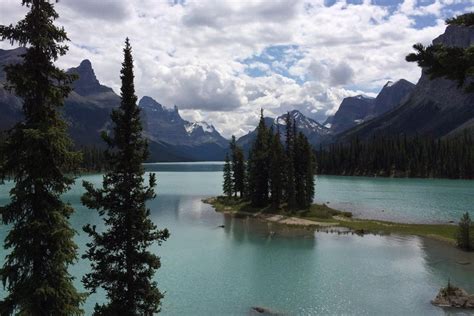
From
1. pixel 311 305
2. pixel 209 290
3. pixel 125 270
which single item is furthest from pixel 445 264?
pixel 125 270

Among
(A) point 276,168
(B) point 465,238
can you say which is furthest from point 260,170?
(B) point 465,238

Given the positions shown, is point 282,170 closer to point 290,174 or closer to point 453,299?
point 290,174

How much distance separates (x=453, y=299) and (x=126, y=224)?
102 ft

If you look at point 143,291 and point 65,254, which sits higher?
point 65,254

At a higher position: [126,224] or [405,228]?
[126,224]

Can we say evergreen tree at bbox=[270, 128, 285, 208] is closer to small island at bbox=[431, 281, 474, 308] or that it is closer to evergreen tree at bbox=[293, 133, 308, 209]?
evergreen tree at bbox=[293, 133, 308, 209]

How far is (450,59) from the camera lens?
13.5 metres

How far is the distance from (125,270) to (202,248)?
134ft

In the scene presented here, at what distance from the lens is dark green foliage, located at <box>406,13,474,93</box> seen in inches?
523

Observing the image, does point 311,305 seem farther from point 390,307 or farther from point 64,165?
point 64,165

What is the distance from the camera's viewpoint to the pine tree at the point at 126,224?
24859mm

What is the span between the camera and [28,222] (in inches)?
829

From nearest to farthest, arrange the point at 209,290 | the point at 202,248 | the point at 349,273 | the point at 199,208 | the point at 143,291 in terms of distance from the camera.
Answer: the point at 143,291 → the point at 209,290 → the point at 349,273 → the point at 202,248 → the point at 199,208

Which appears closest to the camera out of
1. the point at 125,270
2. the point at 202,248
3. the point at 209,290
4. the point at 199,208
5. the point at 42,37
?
the point at 42,37
